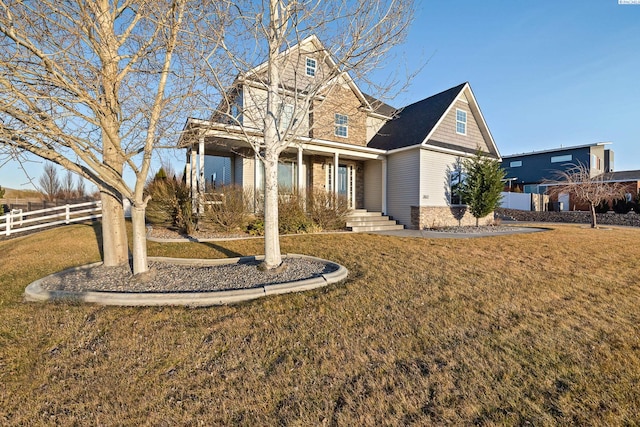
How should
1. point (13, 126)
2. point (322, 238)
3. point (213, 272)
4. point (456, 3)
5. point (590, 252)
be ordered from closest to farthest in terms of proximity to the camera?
point (13, 126), point (213, 272), point (590, 252), point (456, 3), point (322, 238)

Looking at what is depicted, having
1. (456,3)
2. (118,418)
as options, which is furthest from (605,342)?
(456,3)

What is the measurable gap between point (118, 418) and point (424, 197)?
1265 centimetres

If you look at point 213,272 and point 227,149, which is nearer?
point 213,272

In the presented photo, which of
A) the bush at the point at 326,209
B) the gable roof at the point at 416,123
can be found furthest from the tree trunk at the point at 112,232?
the gable roof at the point at 416,123

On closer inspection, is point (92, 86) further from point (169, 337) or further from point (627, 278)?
point (627, 278)

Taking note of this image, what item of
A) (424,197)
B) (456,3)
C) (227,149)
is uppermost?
(456,3)

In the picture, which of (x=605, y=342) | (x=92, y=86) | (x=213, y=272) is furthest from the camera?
(x=213, y=272)

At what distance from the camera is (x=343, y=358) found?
2.50 meters

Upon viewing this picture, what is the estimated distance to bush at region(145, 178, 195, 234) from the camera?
9.69 metres

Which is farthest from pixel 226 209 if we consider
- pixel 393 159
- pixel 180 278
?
pixel 393 159

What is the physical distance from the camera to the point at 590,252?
7254 millimetres

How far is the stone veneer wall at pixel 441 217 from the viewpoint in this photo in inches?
493

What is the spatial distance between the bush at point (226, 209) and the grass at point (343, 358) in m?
5.04

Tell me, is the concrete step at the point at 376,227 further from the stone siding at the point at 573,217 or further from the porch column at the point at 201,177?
the stone siding at the point at 573,217
